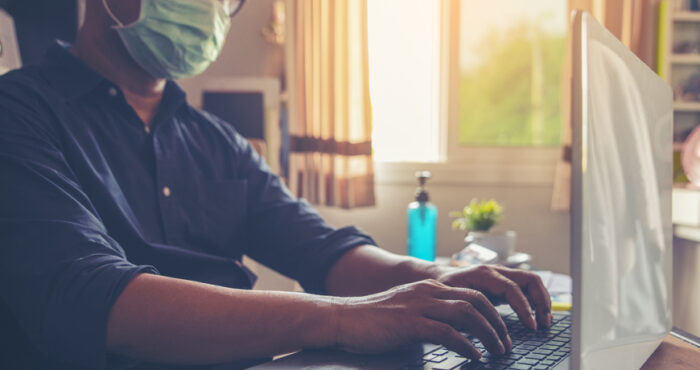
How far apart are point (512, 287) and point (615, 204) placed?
0.29 meters

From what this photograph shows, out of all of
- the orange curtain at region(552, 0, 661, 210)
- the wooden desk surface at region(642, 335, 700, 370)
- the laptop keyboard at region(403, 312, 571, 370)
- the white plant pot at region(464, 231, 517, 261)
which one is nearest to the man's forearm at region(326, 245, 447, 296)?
the laptop keyboard at region(403, 312, 571, 370)

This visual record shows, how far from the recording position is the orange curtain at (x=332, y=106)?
1.77m

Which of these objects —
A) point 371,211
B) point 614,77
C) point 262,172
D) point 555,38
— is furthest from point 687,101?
point 614,77

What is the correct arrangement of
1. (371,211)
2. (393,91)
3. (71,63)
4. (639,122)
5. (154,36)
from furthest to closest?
(393,91) < (371,211) < (154,36) < (71,63) < (639,122)

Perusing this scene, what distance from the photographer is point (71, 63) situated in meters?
0.92

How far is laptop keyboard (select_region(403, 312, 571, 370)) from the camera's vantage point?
515mm

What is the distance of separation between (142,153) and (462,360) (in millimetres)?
695

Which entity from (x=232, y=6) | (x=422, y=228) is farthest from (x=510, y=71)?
(x=232, y=6)

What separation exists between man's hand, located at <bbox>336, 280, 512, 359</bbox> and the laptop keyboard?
0.01 m

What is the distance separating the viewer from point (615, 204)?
1.42ft

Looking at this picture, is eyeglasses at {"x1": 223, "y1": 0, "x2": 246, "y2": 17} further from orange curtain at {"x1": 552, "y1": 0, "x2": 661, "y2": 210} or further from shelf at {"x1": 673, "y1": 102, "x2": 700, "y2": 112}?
shelf at {"x1": 673, "y1": 102, "x2": 700, "y2": 112}

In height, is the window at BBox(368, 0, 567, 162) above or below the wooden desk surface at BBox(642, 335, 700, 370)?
above

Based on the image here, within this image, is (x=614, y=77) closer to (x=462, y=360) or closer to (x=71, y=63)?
(x=462, y=360)

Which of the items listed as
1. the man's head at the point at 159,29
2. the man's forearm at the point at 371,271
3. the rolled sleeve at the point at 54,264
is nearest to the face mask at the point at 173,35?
the man's head at the point at 159,29
